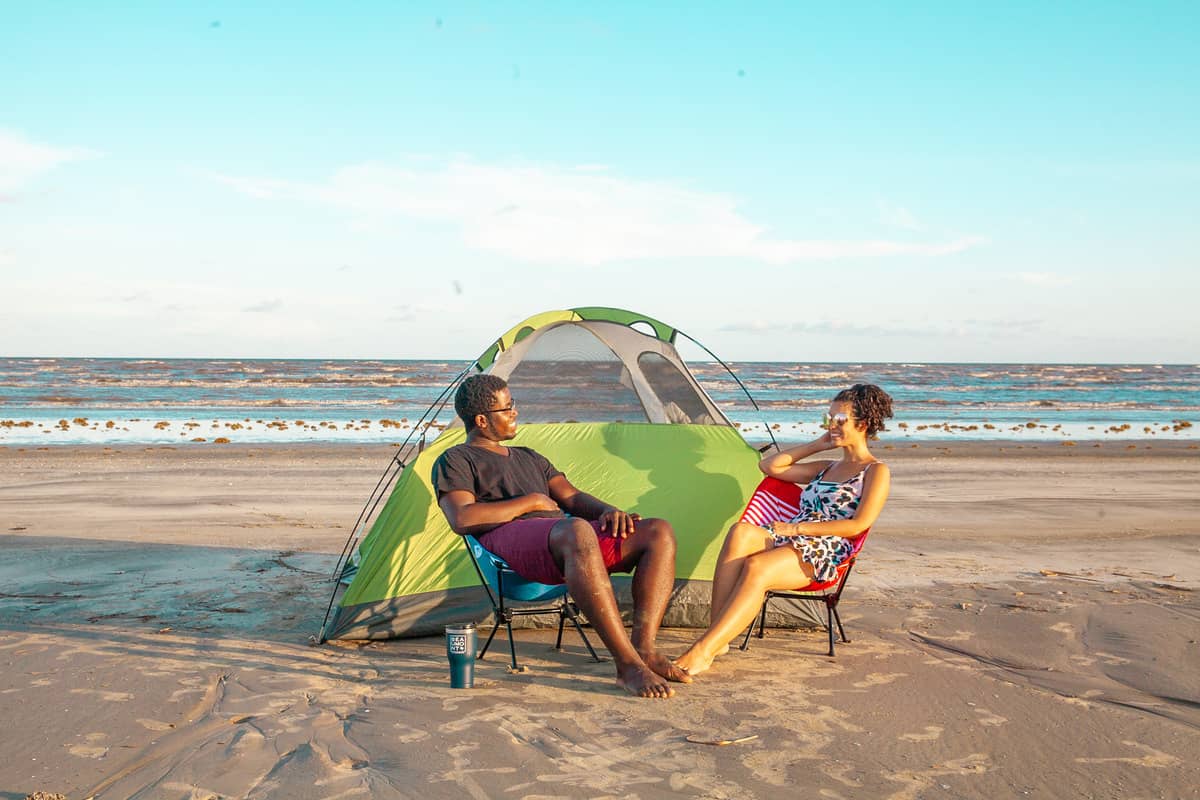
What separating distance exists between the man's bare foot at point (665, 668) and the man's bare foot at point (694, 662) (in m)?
0.03

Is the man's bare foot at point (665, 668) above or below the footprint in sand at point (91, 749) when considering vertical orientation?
above

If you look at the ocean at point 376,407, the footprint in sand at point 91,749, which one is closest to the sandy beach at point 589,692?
the footprint in sand at point 91,749

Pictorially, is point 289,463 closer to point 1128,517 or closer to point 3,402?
point 1128,517

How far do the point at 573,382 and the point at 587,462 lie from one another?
79cm

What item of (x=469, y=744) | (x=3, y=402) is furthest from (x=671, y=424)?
(x=3, y=402)

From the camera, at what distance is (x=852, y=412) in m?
5.76

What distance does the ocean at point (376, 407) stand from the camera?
22078mm

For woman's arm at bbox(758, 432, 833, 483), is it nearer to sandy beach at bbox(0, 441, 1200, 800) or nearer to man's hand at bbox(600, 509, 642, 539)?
sandy beach at bbox(0, 441, 1200, 800)

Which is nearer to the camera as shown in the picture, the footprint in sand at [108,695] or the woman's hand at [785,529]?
the footprint in sand at [108,695]

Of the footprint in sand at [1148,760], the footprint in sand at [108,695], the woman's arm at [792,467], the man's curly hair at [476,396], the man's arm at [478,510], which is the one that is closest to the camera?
the footprint in sand at [1148,760]

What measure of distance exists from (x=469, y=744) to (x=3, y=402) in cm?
3148

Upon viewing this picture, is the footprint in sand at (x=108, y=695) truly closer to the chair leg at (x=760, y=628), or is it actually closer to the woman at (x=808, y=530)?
the woman at (x=808, y=530)

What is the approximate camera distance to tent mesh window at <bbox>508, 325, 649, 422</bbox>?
7.23m

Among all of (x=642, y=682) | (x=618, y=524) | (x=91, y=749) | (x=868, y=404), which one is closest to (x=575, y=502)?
(x=618, y=524)
